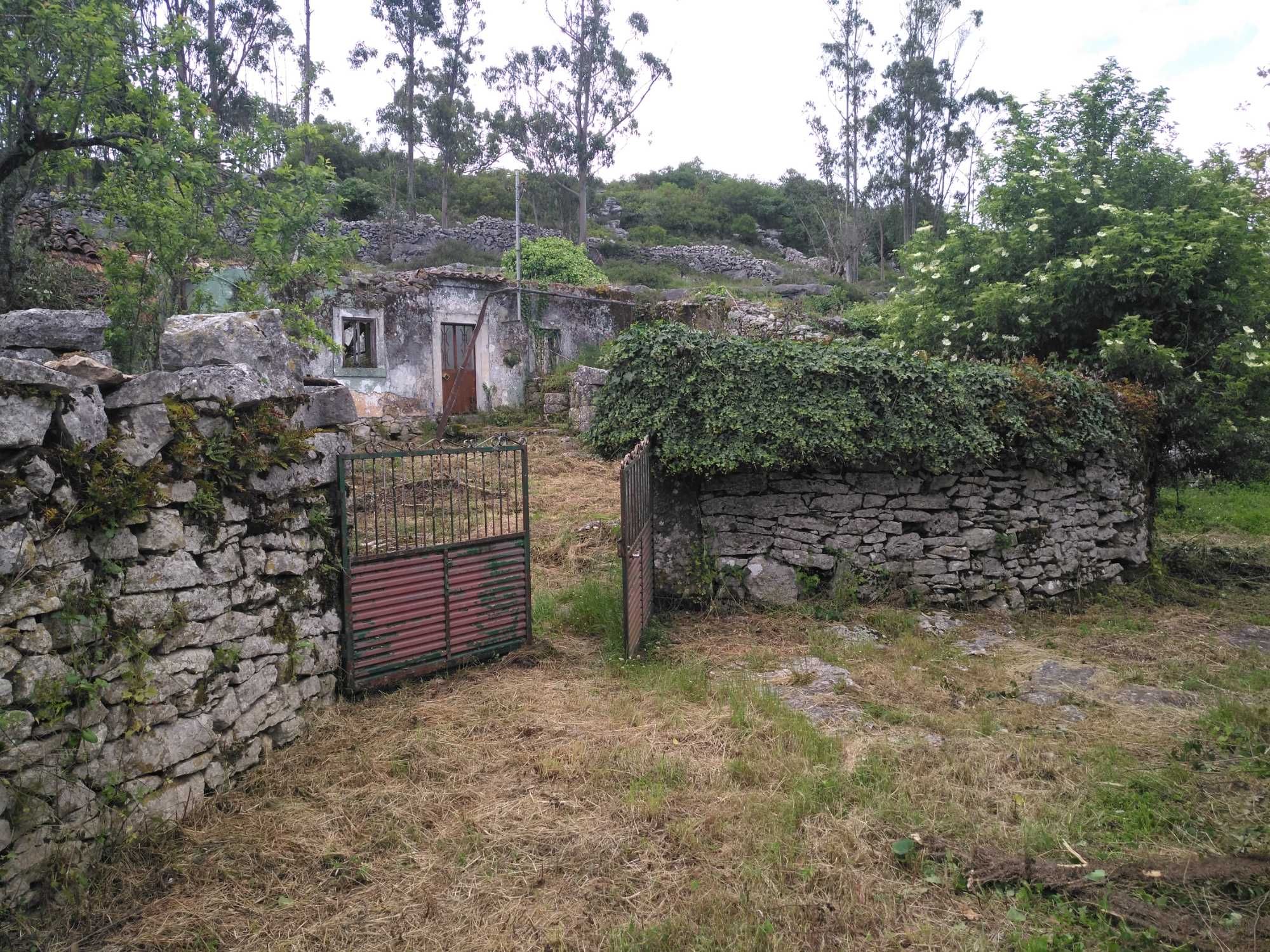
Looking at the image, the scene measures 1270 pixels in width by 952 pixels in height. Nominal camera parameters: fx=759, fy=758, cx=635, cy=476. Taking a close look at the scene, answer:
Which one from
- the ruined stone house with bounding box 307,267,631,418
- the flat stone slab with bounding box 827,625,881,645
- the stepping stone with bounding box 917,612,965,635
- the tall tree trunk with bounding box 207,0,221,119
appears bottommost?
the stepping stone with bounding box 917,612,965,635

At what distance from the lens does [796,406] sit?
7.20 m

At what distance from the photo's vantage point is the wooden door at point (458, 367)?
15789 millimetres

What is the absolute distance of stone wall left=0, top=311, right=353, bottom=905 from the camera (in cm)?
304

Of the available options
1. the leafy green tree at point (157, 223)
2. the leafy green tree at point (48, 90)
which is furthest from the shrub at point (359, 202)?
the leafy green tree at point (48, 90)

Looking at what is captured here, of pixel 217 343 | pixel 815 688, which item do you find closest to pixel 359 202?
pixel 217 343

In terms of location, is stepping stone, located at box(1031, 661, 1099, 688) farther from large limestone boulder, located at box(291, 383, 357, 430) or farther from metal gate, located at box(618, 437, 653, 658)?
large limestone boulder, located at box(291, 383, 357, 430)

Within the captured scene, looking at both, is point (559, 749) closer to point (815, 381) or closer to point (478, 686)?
point (478, 686)

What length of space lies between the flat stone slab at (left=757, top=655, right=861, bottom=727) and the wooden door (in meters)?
11.2

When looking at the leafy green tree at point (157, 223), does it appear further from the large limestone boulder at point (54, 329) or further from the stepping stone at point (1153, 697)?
the stepping stone at point (1153, 697)

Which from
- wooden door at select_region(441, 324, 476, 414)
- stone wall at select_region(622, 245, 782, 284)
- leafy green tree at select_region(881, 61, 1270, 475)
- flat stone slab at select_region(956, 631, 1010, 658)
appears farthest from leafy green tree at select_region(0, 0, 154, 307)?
stone wall at select_region(622, 245, 782, 284)

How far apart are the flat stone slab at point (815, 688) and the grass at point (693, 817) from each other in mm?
120

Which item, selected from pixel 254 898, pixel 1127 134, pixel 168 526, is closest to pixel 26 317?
pixel 168 526

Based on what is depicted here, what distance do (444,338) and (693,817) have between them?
13523 millimetres

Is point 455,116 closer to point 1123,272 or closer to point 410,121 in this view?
point 410,121
